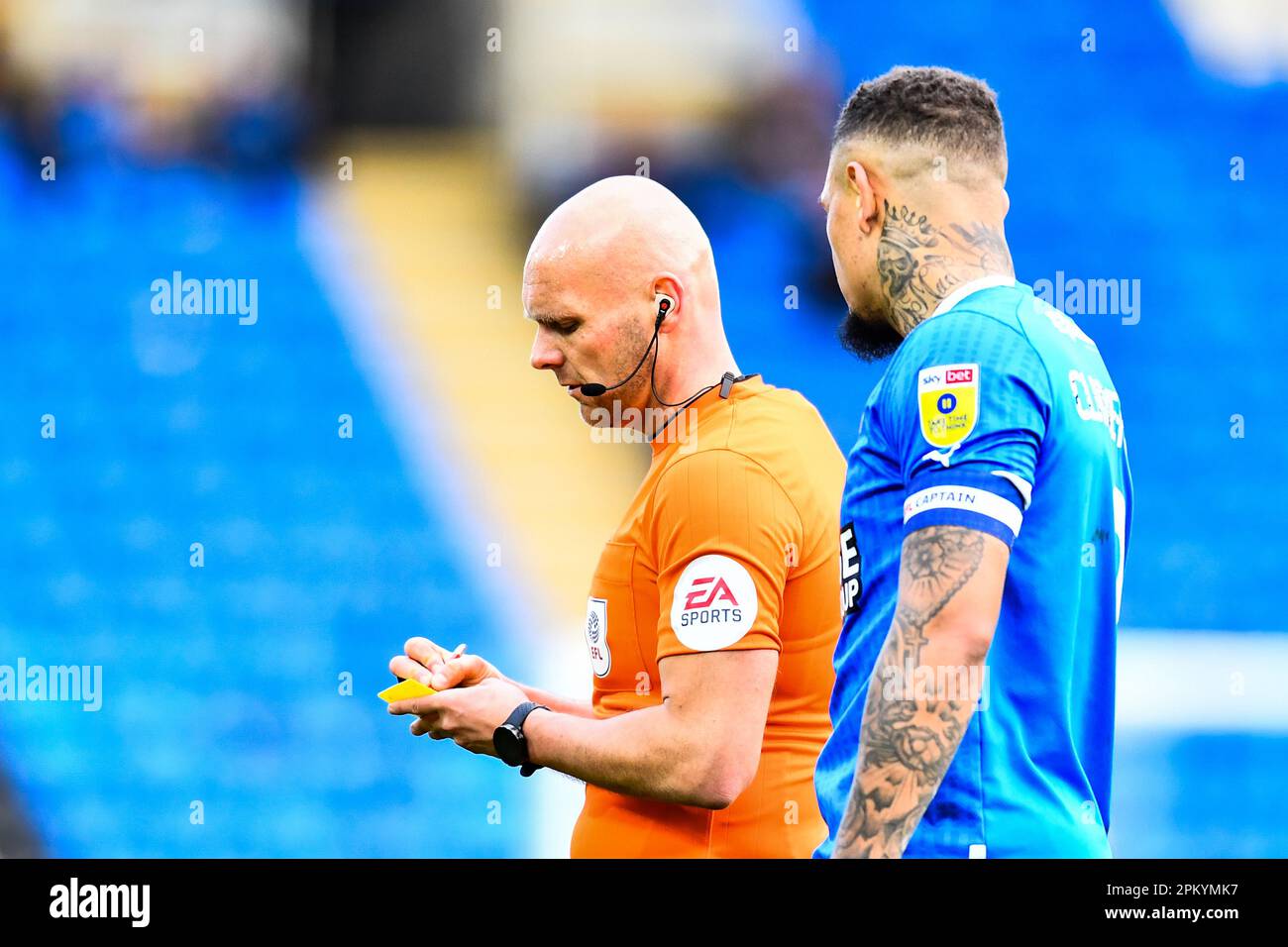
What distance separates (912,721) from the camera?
190 cm

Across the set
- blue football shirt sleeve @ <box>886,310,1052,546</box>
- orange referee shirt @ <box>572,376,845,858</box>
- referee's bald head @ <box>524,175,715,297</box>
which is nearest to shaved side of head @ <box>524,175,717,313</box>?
referee's bald head @ <box>524,175,715,297</box>

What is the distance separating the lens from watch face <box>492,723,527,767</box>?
8.07 ft

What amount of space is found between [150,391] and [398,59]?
61.4 inches

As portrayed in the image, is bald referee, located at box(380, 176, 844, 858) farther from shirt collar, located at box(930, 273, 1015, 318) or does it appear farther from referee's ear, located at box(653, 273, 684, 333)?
shirt collar, located at box(930, 273, 1015, 318)

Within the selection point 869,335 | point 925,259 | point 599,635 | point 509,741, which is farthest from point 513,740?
point 925,259

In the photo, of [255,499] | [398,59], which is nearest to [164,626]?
[255,499]

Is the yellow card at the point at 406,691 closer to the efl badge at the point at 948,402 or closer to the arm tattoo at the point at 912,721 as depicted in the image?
the arm tattoo at the point at 912,721

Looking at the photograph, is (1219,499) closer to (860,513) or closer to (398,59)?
(398,59)

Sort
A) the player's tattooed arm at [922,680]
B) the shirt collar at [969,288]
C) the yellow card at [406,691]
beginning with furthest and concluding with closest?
the yellow card at [406,691] → the shirt collar at [969,288] → the player's tattooed arm at [922,680]

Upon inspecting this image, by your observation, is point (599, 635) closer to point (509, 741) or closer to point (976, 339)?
point (509, 741)

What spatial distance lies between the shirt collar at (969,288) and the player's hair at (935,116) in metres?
0.22

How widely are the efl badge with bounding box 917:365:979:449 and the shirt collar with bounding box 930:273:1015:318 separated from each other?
5.4 inches

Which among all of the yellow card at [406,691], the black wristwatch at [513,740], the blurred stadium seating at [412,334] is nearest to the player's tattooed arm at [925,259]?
the black wristwatch at [513,740]

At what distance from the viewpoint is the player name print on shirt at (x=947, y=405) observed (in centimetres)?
193
